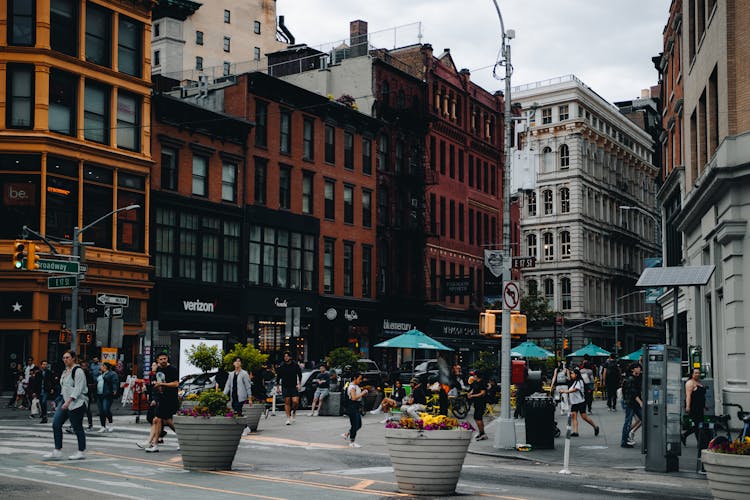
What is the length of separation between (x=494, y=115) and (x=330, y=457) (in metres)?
58.2

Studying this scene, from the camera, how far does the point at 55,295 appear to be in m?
39.6

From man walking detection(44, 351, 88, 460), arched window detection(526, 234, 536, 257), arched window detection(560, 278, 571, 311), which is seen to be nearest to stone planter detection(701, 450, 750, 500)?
man walking detection(44, 351, 88, 460)

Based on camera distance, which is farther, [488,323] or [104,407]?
[104,407]

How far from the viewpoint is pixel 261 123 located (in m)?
50.5

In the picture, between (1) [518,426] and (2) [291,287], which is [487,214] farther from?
(1) [518,426]

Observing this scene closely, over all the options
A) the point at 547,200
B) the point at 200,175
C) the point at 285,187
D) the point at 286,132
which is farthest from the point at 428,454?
the point at 547,200

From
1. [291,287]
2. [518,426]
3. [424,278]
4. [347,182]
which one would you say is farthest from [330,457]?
[424,278]

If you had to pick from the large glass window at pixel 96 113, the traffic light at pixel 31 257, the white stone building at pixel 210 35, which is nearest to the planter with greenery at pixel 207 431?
the traffic light at pixel 31 257

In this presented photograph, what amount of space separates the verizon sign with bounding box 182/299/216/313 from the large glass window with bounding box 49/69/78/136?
9177mm

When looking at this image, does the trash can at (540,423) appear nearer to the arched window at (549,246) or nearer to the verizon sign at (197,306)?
the verizon sign at (197,306)

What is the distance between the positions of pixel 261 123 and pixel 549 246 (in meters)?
46.7

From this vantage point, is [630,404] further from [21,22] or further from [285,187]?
[285,187]

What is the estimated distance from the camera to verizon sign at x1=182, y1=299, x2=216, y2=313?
44.8 metres

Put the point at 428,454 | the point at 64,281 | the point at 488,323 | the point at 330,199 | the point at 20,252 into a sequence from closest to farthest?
1. the point at 428,454
2. the point at 488,323
3. the point at 20,252
4. the point at 64,281
5. the point at 330,199
